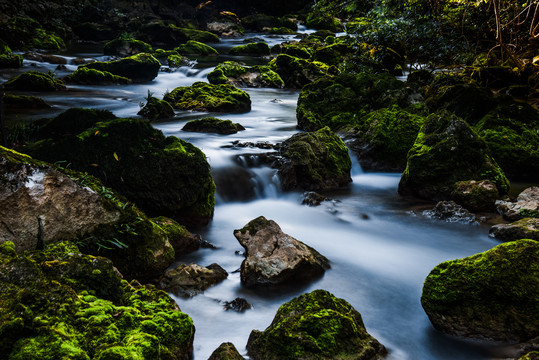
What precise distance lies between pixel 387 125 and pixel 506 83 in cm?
459

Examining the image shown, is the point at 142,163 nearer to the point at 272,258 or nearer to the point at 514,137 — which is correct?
the point at 272,258

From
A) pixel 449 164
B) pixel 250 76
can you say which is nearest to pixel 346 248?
pixel 449 164

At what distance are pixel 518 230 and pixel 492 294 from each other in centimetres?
225

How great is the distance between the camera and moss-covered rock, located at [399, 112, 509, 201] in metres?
6.90

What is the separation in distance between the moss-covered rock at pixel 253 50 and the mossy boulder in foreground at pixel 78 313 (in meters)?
25.0

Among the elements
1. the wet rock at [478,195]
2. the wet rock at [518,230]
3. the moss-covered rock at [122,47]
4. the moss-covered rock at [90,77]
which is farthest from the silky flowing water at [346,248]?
the moss-covered rock at [122,47]

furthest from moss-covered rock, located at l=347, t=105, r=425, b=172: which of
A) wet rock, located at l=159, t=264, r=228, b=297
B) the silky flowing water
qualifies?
wet rock, located at l=159, t=264, r=228, b=297

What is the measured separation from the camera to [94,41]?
96.9ft

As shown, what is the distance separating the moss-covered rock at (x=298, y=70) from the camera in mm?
18084

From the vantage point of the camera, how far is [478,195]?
6422mm

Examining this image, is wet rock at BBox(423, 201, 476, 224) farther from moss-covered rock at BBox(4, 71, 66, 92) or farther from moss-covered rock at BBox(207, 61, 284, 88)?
moss-covered rock at BBox(4, 71, 66, 92)

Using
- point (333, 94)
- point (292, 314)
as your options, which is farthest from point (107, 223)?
point (333, 94)

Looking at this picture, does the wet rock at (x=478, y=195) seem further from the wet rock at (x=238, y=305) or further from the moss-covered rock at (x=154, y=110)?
the moss-covered rock at (x=154, y=110)

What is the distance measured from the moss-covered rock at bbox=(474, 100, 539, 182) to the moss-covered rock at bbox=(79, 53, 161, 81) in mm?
14127
